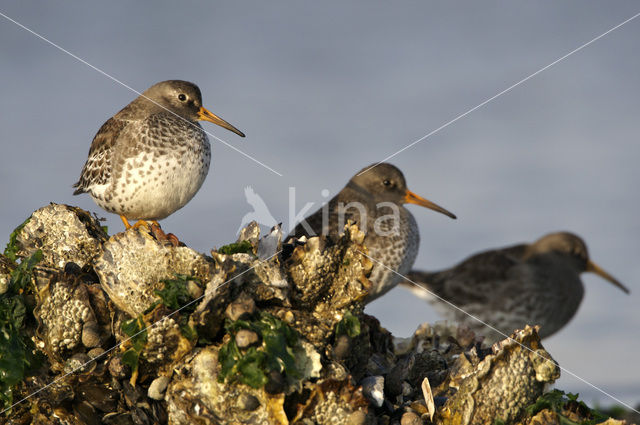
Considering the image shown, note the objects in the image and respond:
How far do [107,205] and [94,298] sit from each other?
325 cm

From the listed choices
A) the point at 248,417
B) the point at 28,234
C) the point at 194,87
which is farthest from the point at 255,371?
the point at 194,87

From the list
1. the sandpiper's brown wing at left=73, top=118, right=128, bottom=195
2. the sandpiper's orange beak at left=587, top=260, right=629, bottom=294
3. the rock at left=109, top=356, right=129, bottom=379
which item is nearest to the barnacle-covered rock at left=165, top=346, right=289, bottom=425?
the rock at left=109, top=356, right=129, bottom=379

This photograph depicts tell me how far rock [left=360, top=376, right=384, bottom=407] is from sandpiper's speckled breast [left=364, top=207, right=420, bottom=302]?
492 cm

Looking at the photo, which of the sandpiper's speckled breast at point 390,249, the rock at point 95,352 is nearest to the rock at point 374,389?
the rock at point 95,352

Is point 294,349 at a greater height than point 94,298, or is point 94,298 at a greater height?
point 294,349

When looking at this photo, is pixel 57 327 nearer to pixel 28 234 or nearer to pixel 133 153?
pixel 28 234

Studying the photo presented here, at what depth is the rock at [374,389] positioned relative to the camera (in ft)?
19.1

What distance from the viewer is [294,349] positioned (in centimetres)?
548

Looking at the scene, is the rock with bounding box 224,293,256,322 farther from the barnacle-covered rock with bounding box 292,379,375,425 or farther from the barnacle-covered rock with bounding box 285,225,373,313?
the barnacle-covered rock with bounding box 292,379,375,425

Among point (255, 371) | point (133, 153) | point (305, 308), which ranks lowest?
point (255, 371)

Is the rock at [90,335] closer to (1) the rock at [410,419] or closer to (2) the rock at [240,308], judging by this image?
(2) the rock at [240,308]

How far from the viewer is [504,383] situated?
593cm

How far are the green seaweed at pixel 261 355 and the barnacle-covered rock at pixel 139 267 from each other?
80 cm

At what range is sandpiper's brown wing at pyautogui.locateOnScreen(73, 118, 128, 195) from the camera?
9.28m
